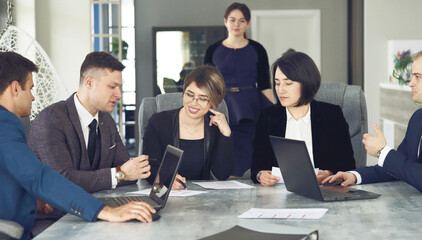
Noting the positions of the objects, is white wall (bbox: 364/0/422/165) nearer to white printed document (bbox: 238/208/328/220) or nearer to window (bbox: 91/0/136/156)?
window (bbox: 91/0/136/156)

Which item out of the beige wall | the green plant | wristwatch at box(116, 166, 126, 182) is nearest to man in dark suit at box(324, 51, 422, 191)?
wristwatch at box(116, 166, 126, 182)

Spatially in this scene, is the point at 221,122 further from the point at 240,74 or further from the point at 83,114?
the point at 240,74

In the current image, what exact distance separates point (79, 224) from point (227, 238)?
542mm

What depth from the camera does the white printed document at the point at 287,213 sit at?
2.13 metres

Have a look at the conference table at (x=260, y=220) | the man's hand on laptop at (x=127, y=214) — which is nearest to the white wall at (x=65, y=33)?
the conference table at (x=260, y=220)

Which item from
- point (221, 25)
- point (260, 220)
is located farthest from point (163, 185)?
point (221, 25)

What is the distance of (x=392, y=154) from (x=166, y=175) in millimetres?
970

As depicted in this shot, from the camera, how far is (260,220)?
2092 millimetres

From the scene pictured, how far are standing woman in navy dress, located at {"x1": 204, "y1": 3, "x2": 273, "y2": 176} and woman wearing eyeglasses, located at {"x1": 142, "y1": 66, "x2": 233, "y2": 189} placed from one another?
3.55ft

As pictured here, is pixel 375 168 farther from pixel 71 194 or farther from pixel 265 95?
pixel 265 95

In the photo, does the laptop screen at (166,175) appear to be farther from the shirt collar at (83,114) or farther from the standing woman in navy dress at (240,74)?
the standing woman in navy dress at (240,74)

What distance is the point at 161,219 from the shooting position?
2.13m

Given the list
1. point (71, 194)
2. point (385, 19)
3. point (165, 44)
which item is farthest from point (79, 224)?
point (165, 44)

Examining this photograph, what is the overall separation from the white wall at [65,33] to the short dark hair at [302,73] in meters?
5.14
